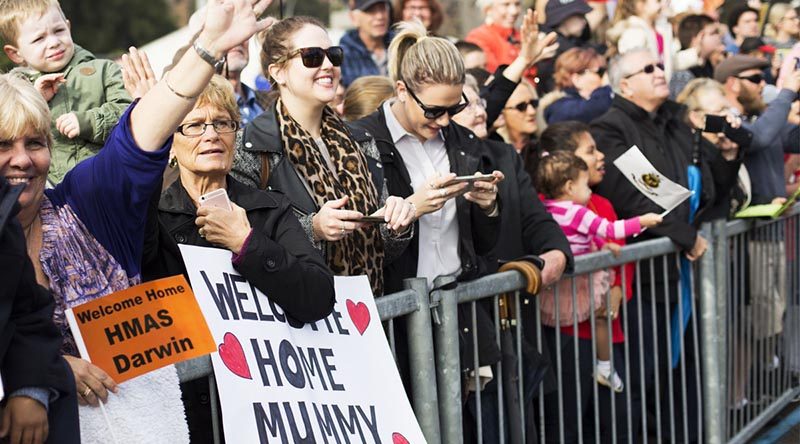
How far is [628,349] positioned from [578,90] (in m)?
2.94

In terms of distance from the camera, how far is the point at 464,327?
488cm

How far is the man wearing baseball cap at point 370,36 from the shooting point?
8.59 meters

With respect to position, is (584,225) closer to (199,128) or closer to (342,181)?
(342,181)

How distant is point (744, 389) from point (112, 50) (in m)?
34.6

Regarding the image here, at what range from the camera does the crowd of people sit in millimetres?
3145

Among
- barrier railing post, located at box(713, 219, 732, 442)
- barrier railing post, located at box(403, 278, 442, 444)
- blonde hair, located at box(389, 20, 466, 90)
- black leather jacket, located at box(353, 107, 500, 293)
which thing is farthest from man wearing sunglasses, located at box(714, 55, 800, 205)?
barrier railing post, located at box(403, 278, 442, 444)

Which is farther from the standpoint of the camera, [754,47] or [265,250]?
[754,47]

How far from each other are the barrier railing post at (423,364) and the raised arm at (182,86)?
1510mm

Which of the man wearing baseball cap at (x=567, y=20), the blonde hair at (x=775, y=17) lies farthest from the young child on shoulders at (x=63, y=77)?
the blonde hair at (x=775, y=17)

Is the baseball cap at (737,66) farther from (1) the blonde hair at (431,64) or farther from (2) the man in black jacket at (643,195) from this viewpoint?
(1) the blonde hair at (431,64)

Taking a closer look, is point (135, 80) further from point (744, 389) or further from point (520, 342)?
point (744, 389)

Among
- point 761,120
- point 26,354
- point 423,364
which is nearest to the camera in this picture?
point 26,354

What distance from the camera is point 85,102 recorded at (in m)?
4.70

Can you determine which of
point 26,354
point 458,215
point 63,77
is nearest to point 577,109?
point 458,215
